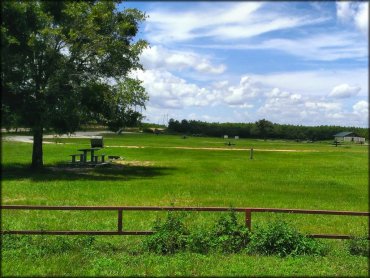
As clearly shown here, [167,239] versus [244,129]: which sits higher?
[244,129]

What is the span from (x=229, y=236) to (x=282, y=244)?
3.61ft

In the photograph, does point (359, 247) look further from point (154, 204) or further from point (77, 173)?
point (77, 173)

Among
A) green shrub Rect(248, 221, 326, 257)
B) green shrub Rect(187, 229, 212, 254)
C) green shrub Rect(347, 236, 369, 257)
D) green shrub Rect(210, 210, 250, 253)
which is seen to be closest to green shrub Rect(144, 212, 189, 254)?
green shrub Rect(187, 229, 212, 254)

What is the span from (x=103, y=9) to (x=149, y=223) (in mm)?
20666

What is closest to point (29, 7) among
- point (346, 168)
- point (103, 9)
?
point (103, 9)

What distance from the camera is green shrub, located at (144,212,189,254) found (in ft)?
31.3

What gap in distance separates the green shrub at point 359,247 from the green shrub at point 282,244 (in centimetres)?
62

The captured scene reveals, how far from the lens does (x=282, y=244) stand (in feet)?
31.6

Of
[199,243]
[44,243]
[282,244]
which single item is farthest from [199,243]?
[44,243]

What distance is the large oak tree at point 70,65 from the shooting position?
A: 24359 mm

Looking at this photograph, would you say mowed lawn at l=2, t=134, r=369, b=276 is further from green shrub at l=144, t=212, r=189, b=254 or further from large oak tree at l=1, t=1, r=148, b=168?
large oak tree at l=1, t=1, r=148, b=168

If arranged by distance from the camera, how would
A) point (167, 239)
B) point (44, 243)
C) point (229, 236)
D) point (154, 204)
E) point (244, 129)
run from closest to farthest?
point (167, 239) < point (44, 243) < point (229, 236) < point (154, 204) < point (244, 129)

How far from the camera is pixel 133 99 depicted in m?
29.3

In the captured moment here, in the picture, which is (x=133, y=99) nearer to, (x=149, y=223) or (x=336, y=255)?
(x=149, y=223)
